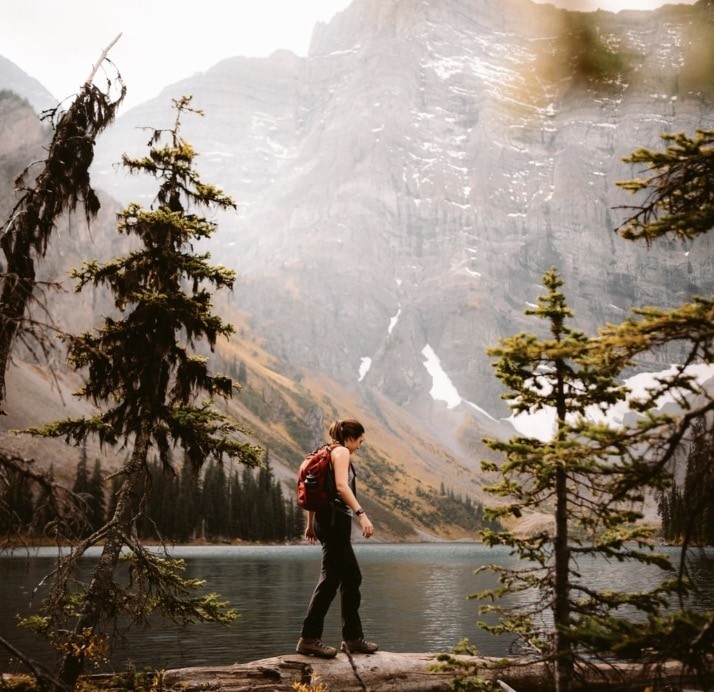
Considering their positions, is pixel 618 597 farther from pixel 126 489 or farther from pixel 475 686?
pixel 126 489

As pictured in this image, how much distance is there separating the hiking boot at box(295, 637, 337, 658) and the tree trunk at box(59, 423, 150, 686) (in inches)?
130

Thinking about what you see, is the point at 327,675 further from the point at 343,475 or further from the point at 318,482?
the point at 343,475

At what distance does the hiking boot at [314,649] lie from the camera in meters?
10.2

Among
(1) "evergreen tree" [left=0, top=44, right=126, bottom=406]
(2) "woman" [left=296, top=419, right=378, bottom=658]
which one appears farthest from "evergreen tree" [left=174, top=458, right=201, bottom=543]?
(1) "evergreen tree" [left=0, top=44, right=126, bottom=406]

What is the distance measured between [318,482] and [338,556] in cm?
129

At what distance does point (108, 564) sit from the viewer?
34.4 feet

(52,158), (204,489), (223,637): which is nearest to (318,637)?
(52,158)

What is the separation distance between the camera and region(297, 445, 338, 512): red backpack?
989 centimetres

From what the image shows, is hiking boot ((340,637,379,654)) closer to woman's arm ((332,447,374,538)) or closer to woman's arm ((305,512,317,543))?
woman's arm ((305,512,317,543))

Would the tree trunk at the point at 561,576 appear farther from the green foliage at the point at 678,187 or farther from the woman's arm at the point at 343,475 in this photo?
the green foliage at the point at 678,187

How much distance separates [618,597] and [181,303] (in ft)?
27.9

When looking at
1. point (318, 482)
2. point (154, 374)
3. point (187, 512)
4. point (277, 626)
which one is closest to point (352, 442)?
point (318, 482)

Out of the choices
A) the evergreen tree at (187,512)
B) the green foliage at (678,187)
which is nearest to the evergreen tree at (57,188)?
the green foliage at (678,187)

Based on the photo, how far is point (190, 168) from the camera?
12555mm
